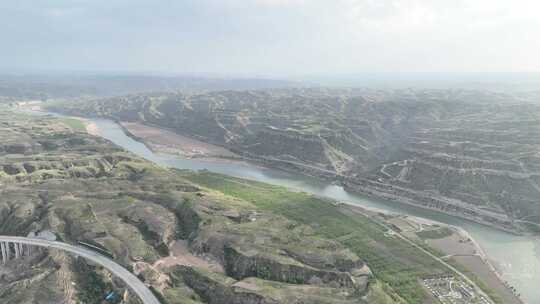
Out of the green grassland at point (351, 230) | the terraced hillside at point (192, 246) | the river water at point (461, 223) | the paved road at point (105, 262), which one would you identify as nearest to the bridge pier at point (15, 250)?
the paved road at point (105, 262)

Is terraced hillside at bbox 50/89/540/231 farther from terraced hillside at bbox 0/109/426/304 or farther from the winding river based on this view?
terraced hillside at bbox 0/109/426/304

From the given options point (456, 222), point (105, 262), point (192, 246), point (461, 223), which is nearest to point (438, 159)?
point (456, 222)

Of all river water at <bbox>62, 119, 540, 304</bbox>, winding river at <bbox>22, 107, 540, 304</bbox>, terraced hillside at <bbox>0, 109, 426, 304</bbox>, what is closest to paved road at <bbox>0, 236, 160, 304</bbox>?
terraced hillside at <bbox>0, 109, 426, 304</bbox>

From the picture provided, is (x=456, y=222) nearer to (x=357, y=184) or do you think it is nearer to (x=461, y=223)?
(x=461, y=223)

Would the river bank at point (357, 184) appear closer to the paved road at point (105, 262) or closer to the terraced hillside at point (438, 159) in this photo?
the terraced hillside at point (438, 159)

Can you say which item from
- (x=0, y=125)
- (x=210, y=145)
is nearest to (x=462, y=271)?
(x=210, y=145)

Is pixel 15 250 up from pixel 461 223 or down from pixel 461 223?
up

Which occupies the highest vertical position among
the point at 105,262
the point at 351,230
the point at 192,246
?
the point at 105,262
